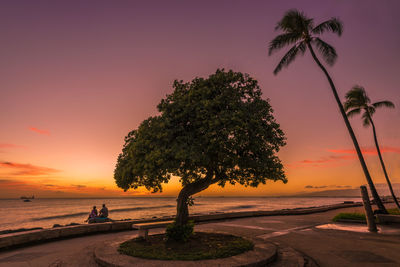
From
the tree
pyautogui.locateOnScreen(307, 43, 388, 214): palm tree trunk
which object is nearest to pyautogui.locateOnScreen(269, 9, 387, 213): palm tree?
pyautogui.locateOnScreen(307, 43, 388, 214): palm tree trunk

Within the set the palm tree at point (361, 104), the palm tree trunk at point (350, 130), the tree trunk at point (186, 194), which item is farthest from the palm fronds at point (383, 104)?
the tree trunk at point (186, 194)

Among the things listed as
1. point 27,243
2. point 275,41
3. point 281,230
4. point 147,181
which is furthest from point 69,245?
point 275,41

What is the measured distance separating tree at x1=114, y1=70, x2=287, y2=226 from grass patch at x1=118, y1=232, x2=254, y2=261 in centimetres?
110

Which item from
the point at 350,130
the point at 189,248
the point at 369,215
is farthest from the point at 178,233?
the point at 350,130

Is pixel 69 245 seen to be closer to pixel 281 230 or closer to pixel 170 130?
pixel 170 130

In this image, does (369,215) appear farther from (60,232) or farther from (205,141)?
(60,232)

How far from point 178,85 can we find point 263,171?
4.91 m

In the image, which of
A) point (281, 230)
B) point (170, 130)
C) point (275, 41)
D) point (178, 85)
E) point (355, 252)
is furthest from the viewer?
point (275, 41)

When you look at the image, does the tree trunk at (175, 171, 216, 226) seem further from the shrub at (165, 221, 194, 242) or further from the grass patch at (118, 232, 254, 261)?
the grass patch at (118, 232, 254, 261)

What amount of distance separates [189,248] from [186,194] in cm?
214

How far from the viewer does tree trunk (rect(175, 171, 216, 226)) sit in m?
9.16

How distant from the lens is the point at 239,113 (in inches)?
316

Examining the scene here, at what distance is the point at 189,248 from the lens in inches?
302

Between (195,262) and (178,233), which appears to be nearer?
(195,262)
